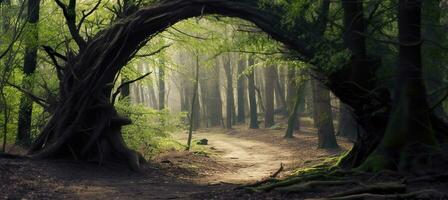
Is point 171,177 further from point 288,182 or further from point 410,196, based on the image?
point 410,196

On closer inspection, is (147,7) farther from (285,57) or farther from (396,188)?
(396,188)

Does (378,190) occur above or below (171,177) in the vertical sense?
above

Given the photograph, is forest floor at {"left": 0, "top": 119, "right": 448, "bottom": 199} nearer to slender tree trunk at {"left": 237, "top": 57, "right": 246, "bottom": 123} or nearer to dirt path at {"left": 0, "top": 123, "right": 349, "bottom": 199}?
dirt path at {"left": 0, "top": 123, "right": 349, "bottom": 199}

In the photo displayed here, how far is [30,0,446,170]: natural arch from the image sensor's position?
41.6 feet

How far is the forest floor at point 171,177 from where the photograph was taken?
9172 millimetres

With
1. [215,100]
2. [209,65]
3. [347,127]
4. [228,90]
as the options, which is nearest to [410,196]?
[209,65]

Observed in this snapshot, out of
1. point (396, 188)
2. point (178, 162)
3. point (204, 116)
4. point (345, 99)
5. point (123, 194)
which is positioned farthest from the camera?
point (204, 116)

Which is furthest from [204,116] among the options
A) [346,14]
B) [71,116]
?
[346,14]

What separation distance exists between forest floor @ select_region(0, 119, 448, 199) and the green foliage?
0.98 meters

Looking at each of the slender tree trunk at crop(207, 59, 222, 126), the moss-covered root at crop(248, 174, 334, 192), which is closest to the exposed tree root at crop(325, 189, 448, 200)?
the moss-covered root at crop(248, 174, 334, 192)

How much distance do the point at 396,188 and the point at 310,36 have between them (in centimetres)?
482

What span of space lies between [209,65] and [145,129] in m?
3.22

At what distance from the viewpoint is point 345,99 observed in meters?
11.5

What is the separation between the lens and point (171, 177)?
14477mm
